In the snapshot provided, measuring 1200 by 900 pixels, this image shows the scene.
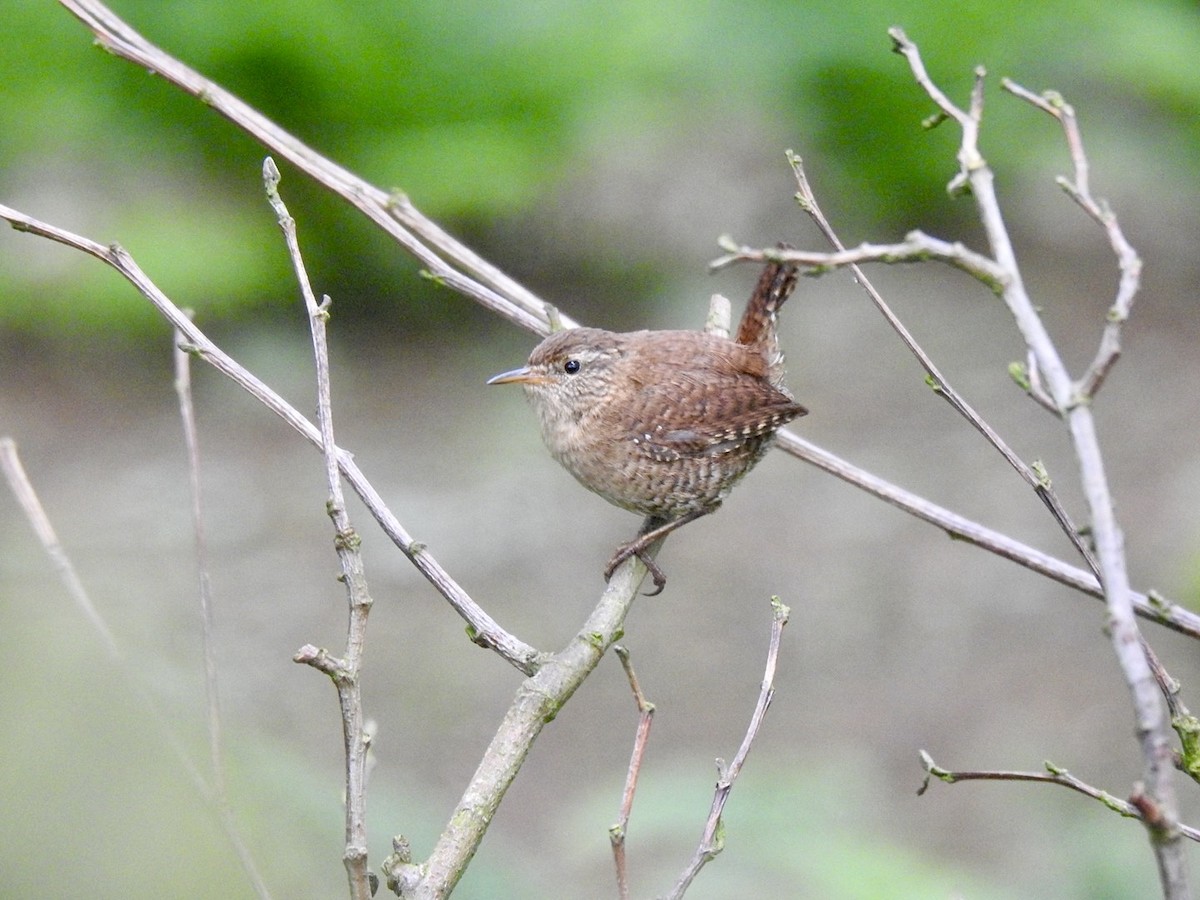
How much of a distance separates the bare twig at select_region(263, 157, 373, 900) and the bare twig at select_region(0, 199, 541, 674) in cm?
8

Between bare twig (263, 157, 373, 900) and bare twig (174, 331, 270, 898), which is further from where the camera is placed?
bare twig (174, 331, 270, 898)

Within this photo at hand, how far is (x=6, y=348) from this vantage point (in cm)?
771

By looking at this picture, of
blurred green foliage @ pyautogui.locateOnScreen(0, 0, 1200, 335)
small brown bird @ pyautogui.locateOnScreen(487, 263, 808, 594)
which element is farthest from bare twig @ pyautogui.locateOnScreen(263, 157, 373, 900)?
blurred green foliage @ pyautogui.locateOnScreen(0, 0, 1200, 335)

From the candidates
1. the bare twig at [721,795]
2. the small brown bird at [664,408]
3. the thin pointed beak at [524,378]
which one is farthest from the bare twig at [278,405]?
the thin pointed beak at [524,378]

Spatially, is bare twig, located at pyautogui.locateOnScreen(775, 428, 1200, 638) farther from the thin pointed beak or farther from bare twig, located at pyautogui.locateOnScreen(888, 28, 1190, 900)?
the thin pointed beak

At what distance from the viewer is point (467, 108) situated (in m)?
7.21

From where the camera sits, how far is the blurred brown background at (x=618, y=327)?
16.7 ft

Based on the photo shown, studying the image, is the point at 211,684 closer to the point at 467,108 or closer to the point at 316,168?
the point at 316,168

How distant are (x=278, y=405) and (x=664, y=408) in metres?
1.57

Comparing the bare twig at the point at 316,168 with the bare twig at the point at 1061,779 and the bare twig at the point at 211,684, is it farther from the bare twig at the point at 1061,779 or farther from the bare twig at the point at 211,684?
the bare twig at the point at 1061,779

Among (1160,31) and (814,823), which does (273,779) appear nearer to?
(814,823)

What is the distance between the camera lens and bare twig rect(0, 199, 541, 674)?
1.63 metres

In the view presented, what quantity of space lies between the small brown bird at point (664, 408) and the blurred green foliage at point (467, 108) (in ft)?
13.4

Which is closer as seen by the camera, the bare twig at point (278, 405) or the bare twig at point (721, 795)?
the bare twig at point (721, 795)
